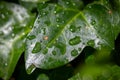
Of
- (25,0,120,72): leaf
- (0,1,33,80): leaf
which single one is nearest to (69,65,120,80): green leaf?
(25,0,120,72): leaf

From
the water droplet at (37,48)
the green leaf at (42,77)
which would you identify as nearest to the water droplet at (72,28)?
the water droplet at (37,48)

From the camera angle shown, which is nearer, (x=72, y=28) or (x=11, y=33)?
(x=72, y=28)

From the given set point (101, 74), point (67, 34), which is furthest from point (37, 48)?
point (101, 74)

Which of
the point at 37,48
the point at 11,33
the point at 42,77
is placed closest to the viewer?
the point at 37,48

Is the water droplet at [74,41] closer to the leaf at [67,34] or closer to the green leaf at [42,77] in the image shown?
the leaf at [67,34]

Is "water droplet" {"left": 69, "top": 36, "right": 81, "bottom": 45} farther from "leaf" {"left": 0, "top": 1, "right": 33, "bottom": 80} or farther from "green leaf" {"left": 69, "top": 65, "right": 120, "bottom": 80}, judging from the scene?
"leaf" {"left": 0, "top": 1, "right": 33, "bottom": 80}

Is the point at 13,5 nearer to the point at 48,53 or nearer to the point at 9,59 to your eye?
the point at 9,59

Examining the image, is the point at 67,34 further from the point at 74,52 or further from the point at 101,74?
the point at 101,74
